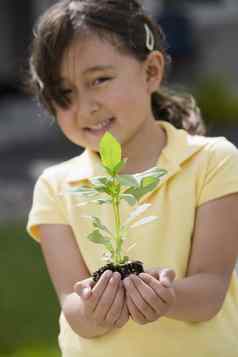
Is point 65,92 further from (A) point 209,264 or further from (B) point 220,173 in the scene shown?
(A) point 209,264

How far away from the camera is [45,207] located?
2998 millimetres

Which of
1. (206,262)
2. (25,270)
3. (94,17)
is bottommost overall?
(25,270)

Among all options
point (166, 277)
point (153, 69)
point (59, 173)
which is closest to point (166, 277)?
point (166, 277)

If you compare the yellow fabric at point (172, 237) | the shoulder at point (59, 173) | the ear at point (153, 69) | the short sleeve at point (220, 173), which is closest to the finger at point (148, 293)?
the yellow fabric at point (172, 237)

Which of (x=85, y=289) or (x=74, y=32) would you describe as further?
(x=74, y=32)

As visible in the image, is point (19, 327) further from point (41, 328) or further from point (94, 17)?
point (94, 17)

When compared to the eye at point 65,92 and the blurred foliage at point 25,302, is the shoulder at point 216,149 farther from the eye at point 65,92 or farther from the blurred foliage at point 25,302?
the blurred foliage at point 25,302

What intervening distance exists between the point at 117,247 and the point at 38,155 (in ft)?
27.9

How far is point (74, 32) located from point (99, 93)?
18 centimetres

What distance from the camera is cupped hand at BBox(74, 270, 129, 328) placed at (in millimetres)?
2414

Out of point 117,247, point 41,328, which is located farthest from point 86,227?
point 41,328

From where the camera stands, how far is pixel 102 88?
9.45 feet

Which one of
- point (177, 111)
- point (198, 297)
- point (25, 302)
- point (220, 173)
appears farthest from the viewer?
point (25, 302)

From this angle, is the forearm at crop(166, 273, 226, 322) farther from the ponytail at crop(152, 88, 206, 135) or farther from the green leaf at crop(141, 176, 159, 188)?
the ponytail at crop(152, 88, 206, 135)
